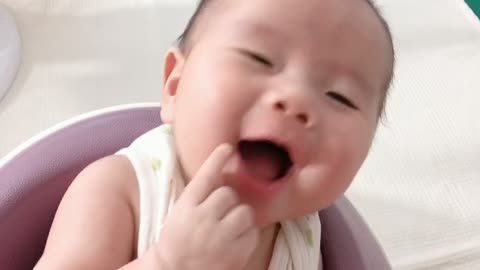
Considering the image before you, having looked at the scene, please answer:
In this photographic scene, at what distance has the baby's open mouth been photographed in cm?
61

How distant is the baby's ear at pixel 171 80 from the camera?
0.70m

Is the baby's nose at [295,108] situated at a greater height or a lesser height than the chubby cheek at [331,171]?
greater

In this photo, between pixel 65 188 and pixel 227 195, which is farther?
pixel 65 188

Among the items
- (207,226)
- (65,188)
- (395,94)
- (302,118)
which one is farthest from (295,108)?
(395,94)

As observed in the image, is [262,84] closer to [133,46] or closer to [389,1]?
[133,46]

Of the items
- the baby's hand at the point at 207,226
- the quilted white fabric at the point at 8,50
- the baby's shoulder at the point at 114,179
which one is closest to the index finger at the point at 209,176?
the baby's hand at the point at 207,226

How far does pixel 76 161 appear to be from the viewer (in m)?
0.79

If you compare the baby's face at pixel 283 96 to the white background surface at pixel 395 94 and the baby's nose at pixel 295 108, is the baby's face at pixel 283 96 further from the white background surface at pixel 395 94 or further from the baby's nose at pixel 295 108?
the white background surface at pixel 395 94

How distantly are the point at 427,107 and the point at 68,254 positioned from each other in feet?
2.31

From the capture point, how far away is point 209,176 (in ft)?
1.86

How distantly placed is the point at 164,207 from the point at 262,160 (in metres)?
0.11

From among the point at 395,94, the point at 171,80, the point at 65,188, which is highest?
the point at 171,80

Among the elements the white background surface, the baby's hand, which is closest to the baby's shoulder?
the baby's hand

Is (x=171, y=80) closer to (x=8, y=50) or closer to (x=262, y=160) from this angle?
(x=262, y=160)
